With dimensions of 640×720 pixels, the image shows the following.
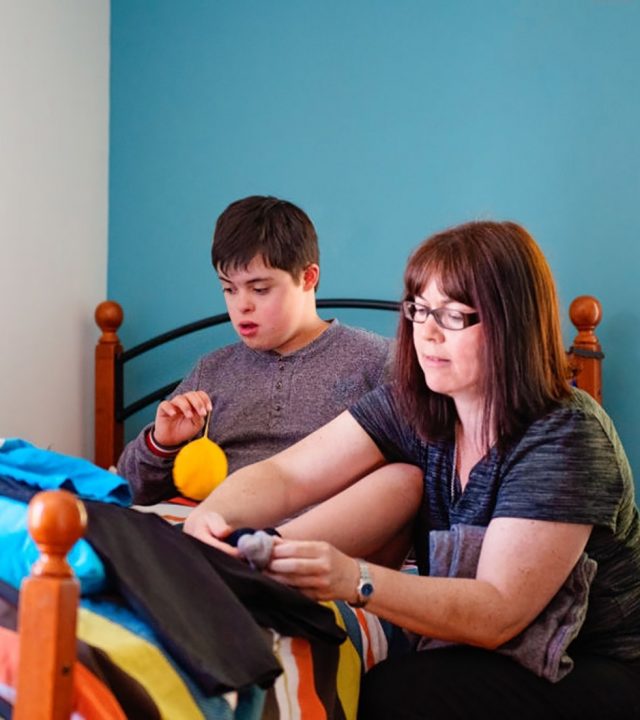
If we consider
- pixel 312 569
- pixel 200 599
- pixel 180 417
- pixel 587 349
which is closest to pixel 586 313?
pixel 587 349

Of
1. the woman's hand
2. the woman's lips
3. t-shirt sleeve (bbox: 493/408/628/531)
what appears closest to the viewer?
the woman's hand

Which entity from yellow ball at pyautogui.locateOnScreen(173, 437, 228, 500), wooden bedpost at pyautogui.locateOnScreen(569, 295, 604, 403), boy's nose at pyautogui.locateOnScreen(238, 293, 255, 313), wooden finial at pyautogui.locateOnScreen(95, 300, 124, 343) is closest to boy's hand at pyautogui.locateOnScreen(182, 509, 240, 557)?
yellow ball at pyautogui.locateOnScreen(173, 437, 228, 500)

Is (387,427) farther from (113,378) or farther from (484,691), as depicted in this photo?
(113,378)

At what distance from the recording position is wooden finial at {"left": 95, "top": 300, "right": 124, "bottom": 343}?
9.89 ft

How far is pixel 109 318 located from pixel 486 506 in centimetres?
181

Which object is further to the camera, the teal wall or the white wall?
the white wall

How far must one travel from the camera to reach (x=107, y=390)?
3049 mm

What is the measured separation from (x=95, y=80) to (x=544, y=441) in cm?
218

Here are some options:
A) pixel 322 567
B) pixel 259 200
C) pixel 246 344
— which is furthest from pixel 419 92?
pixel 322 567

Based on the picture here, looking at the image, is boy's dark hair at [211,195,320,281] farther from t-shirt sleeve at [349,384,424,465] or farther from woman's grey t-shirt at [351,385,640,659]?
woman's grey t-shirt at [351,385,640,659]

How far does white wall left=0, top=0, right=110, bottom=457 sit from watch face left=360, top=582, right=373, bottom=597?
1769 mm

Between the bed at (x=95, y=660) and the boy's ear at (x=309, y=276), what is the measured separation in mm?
914

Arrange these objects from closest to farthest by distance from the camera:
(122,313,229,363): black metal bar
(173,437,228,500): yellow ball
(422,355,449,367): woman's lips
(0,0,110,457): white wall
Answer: (422,355,449,367): woman's lips → (173,437,228,500): yellow ball → (0,0,110,457): white wall → (122,313,229,363): black metal bar

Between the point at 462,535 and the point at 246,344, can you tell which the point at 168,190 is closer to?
the point at 246,344
